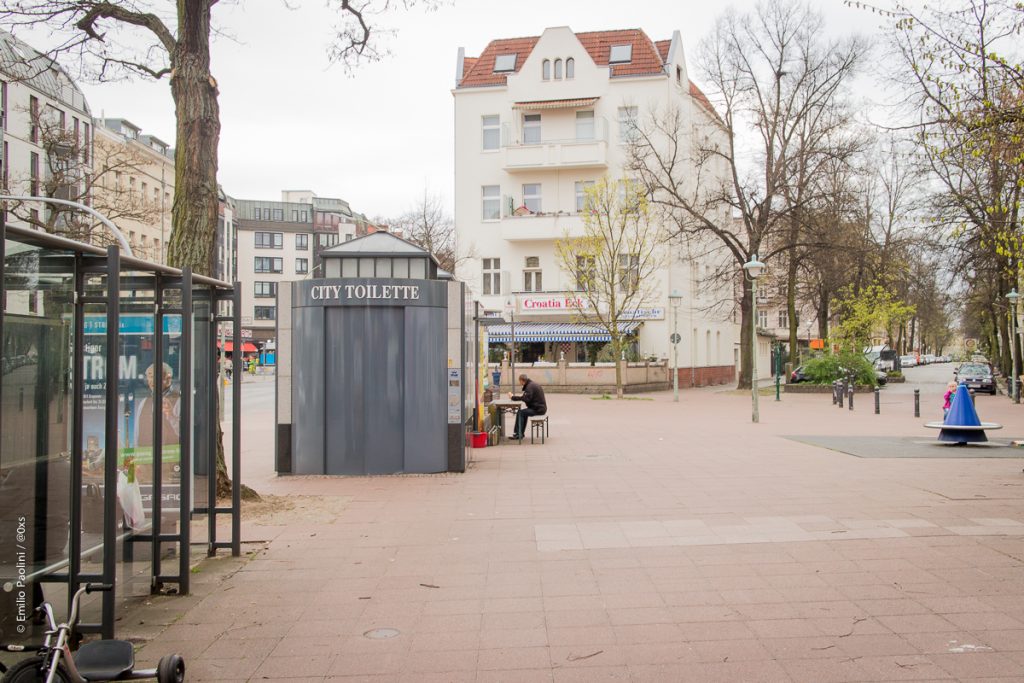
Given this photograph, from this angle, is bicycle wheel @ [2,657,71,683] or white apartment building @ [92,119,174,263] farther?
white apartment building @ [92,119,174,263]

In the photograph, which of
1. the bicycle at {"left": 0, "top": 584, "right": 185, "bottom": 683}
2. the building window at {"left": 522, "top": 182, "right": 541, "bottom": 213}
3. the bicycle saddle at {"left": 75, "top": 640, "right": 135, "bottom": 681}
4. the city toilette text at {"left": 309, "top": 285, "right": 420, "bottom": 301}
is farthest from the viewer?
the building window at {"left": 522, "top": 182, "right": 541, "bottom": 213}

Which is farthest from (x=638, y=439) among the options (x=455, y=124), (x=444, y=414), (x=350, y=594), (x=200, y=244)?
(x=455, y=124)

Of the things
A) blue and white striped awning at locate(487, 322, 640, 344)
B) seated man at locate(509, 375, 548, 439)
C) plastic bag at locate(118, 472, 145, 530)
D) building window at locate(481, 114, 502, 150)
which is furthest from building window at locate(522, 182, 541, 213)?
plastic bag at locate(118, 472, 145, 530)

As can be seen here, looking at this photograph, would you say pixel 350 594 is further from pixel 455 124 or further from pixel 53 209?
pixel 455 124

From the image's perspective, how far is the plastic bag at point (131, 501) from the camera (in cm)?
636

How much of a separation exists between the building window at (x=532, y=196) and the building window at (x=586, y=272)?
10179 millimetres

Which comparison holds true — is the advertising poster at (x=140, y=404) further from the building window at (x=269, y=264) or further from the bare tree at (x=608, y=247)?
the building window at (x=269, y=264)

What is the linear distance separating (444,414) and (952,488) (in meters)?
6.79

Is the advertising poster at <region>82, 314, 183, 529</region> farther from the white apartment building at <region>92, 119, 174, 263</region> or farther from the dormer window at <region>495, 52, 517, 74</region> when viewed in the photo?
the dormer window at <region>495, 52, 517, 74</region>

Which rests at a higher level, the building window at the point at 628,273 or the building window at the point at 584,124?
the building window at the point at 584,124

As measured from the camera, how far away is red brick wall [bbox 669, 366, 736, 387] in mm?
51031

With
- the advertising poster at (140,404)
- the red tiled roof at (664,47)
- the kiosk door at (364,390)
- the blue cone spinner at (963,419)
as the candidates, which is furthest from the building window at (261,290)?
the advertising poster at (140,404)

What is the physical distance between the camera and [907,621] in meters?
5.87

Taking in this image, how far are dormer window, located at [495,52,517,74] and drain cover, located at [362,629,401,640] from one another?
4940 centimetres
